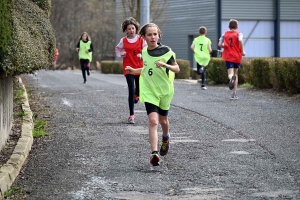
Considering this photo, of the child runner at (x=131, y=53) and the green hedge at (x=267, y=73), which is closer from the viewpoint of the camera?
the child runner at (x=131, y=53)

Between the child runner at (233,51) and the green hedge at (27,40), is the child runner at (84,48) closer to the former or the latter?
the child runner at (233,51)

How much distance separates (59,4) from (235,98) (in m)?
39.8

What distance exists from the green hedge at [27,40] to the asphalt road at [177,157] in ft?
3.51

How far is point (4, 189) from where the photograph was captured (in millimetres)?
6645

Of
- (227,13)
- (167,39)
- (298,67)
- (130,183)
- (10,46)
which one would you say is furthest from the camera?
(167,39)

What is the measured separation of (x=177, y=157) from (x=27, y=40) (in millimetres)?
2706

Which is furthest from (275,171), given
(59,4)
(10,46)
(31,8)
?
(59,4)

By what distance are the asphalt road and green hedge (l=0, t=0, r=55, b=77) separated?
107cm

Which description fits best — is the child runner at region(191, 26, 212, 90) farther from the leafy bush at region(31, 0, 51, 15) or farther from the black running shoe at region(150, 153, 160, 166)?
the black running shoe at region(150, 153, 160, 166)

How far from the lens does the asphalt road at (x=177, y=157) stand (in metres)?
6.73

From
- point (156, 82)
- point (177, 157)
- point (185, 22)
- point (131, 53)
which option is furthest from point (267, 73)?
point (185, 22)

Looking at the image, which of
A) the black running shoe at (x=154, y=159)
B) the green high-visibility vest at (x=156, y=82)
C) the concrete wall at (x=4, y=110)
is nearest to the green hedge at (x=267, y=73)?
the concrete wall at (x=4, y=110)

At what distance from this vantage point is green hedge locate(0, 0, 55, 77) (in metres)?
8.02

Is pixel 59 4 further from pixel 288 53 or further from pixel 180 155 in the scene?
pixel 180 155
